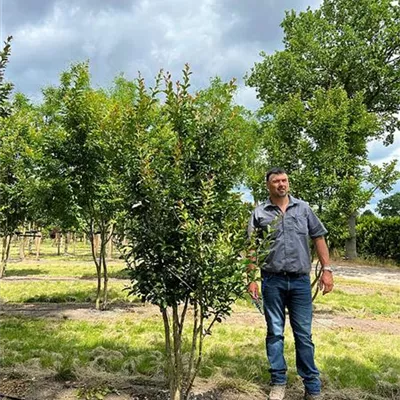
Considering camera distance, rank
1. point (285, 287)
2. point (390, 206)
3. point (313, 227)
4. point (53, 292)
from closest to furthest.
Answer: point (285, 287) < point (313, 227) < point (53, 292) < point (390, 206)

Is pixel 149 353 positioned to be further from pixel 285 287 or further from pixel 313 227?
pixel 313 227

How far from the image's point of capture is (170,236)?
3.14 meters

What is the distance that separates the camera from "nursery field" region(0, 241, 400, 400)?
3.96 m

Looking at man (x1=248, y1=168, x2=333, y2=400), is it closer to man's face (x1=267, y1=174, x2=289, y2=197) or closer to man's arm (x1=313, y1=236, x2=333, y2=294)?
man's face (x1=267, y1=174, x2=289, y2=197)

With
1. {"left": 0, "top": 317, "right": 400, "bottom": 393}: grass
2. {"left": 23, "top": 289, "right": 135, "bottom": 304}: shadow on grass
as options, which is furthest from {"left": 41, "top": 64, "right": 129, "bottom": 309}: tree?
{"left": 0, "top": 317, "right": 400, "bottom": 393}: grass

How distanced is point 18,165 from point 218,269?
36.1ft

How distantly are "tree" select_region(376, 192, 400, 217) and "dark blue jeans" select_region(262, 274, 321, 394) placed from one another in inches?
3115

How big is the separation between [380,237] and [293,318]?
82.0ft

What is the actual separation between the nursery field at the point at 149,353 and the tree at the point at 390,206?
74.0m

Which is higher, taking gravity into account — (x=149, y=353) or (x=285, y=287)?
(x=285, y=287)

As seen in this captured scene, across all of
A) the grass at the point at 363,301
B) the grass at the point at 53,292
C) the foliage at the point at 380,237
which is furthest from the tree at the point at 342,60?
the grass at the point at 53,292

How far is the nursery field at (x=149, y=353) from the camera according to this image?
13.0 ft

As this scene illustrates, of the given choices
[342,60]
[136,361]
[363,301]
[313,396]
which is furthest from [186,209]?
[342,60]

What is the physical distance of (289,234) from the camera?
12.0ft
